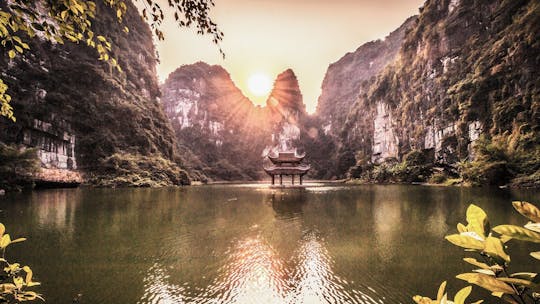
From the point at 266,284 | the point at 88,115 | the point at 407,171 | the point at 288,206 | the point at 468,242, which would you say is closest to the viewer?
the point at 468,242

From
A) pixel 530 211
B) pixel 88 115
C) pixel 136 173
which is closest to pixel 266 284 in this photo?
pixel 530 211

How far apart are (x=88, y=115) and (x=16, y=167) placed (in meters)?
30.4

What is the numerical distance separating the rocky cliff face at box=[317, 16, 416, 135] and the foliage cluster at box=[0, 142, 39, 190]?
108 m

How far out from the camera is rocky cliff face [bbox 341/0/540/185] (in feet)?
112

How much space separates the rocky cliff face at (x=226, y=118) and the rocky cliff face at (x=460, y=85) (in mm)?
62208

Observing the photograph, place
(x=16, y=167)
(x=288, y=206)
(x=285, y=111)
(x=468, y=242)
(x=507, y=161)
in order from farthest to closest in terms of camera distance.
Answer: (x=285, y=111) → (x=507, y=161) → (x=16, y=167) → (x=288, y=206) → (x=468, y=242)

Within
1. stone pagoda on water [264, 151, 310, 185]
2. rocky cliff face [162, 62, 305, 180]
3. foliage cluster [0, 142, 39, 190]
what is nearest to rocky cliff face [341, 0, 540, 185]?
stone pagoda on water [264, 151, 310, 185]

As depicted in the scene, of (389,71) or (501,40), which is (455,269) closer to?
(501,40)

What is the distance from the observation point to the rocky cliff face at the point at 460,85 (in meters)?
34.2

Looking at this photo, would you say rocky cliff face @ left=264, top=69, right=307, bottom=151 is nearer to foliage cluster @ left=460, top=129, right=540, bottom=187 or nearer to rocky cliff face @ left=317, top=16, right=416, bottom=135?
rocky cliff face @ left=317, top=16, right=416, bottom=135

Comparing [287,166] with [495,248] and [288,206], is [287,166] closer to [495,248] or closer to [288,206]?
[288,206]

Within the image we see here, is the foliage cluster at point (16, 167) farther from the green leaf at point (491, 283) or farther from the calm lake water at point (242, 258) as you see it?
the green leaf at point (491, 283)

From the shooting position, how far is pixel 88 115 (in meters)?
53.4

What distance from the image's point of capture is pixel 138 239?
903 cm
